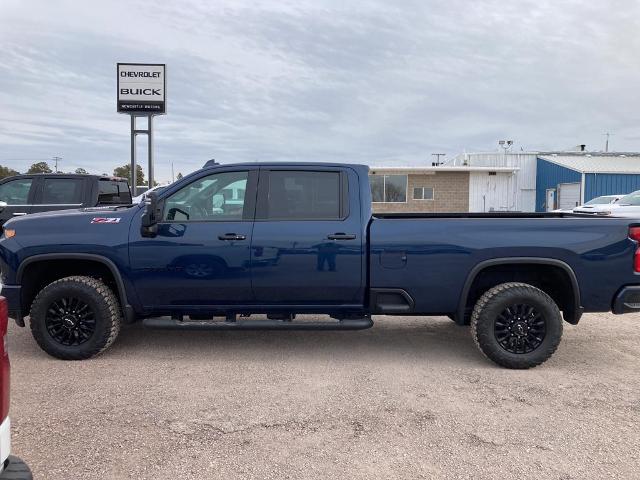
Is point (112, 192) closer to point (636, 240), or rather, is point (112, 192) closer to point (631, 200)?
point (636, 240)

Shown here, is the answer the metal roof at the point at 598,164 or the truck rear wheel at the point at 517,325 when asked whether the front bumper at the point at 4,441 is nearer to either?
the truck rear wheel at the point at 517,325

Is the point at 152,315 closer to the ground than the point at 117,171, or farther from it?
closer to the ground

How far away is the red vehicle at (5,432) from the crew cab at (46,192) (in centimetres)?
809

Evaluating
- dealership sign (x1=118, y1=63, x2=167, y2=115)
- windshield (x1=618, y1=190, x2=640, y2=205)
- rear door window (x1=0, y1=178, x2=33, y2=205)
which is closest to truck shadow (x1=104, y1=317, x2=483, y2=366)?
rear door window (x1=0, y1=178, x2=33, y2=205)

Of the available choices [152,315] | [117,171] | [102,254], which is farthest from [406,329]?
[117,171]

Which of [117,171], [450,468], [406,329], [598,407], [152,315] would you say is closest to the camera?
[450,468]

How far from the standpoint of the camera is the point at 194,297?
4824mm

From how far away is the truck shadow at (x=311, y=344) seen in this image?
5.15 meters

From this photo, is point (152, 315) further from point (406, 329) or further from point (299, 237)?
point (406, 329)

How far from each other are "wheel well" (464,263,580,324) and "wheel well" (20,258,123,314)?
3.44 meters

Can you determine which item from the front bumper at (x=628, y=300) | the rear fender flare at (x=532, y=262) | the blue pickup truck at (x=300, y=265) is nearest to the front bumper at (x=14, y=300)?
the blue pickup truck at (x=300, y=265)

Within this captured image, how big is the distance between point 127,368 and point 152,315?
560mm

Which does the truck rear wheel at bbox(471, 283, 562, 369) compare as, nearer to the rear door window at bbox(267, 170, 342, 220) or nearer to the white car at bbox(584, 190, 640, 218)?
the rear door window at bbox(267, 170, 342, 220)

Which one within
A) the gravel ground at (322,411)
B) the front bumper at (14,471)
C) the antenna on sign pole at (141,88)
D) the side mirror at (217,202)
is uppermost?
the antenna on sign pole at (141,88)
